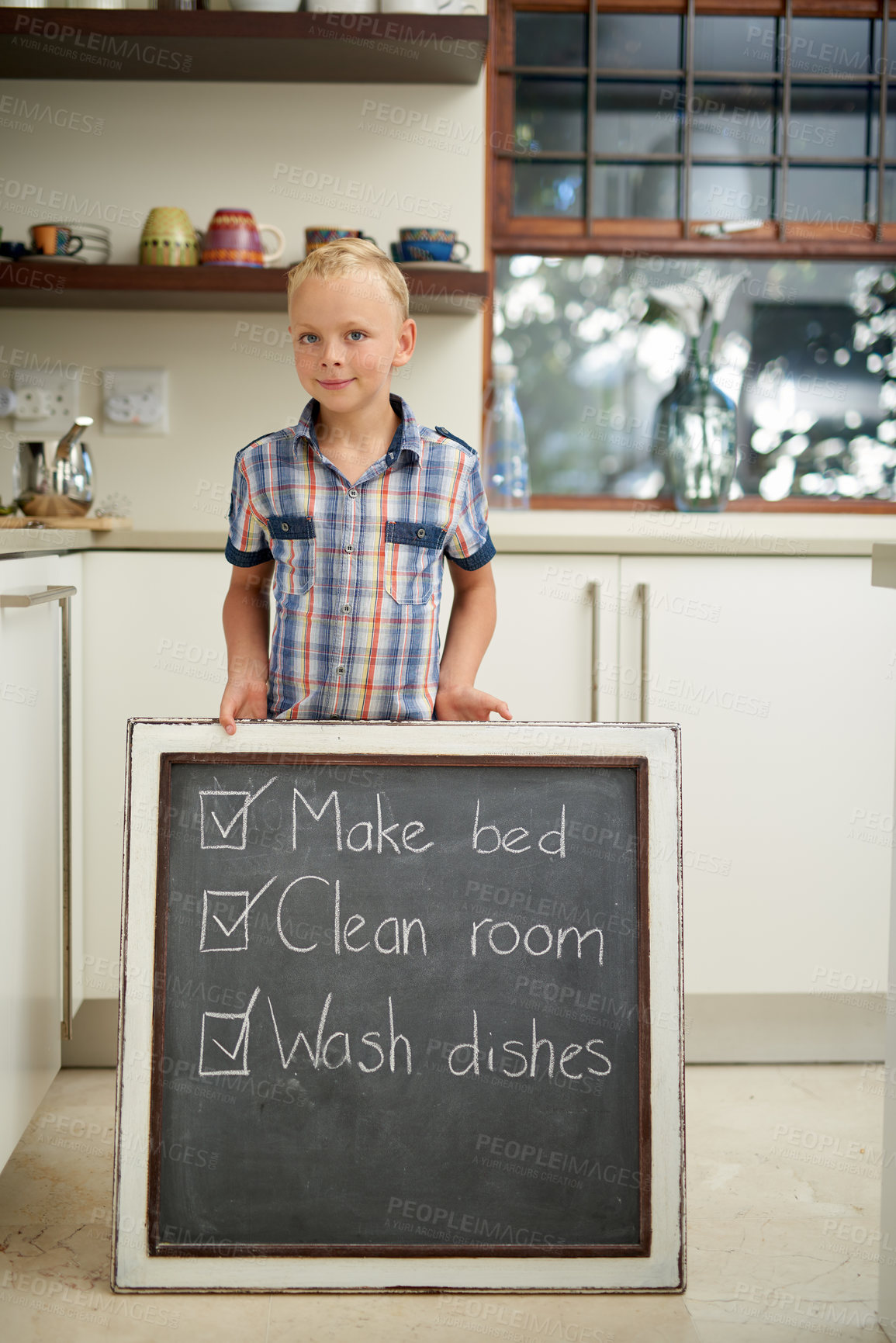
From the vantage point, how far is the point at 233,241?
2.18m

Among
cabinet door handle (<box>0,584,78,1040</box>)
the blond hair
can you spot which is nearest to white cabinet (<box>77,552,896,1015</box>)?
cabinet door handle (<box>0,584,78,1040</box>)

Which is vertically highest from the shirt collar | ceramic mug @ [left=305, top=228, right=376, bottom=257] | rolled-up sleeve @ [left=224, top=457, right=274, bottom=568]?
ceramic mug @ [left=305, top=228, right=376, bottom=257]

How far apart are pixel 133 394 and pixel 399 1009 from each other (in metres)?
1.55

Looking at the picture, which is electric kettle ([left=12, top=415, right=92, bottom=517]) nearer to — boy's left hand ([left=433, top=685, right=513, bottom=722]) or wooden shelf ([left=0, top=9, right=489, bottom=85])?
wooden shelf ([left=0, top=9, right=489, bottom=85])

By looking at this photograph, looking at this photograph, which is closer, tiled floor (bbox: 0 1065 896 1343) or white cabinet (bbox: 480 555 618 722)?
tiled floor (bbox: 0 1065 896 1343)

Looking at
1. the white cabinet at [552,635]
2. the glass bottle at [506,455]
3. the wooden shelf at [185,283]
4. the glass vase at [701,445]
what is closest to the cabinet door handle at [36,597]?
the white cabinet at [552,635]

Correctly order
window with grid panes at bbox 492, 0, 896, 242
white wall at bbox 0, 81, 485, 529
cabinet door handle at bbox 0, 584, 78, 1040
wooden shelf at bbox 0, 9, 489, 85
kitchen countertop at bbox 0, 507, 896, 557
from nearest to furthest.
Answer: cabinet door handle at bbox 0, 584, 78, 1040 → kitchen countertop at bbox 0, 507, 896, 557 → wooden shelf at bbox 0, 9, 489, 85 → white wall at bbox 0, 81, 485, 529 → window with grid panes at bbox 492, 0, 896, 242

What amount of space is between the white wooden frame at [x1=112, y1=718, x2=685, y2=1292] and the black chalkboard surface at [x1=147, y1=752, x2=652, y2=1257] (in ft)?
0.05

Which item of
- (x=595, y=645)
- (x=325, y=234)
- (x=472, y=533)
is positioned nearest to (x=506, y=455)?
(x=325, y=234)

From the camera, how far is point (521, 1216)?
1.30 m

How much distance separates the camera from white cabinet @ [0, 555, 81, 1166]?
4.55 ft

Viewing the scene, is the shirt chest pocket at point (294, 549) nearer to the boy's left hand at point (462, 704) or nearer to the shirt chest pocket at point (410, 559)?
the shirt chest pocket at point (410, 559)

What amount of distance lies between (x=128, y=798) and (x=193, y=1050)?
0.96ft

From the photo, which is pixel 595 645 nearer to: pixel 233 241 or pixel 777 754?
pixel 777 754
